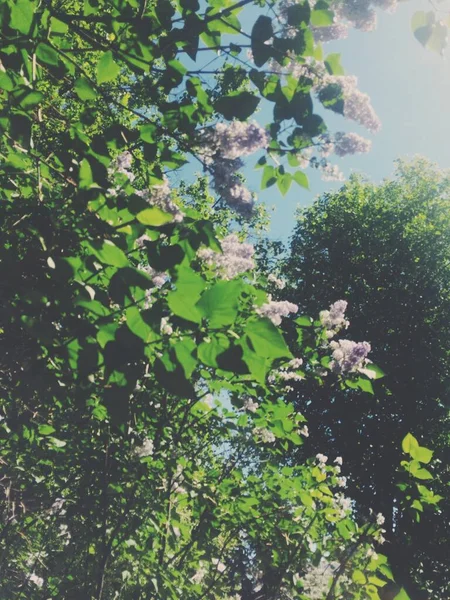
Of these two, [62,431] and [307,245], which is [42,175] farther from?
[307,245]

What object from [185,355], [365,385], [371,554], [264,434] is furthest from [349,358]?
[185,355]

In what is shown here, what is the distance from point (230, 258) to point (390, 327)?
13.2 metres

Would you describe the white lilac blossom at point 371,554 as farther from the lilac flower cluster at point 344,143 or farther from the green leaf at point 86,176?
the green leaf at point 86,176

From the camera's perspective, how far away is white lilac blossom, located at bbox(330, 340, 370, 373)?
387 centimetres

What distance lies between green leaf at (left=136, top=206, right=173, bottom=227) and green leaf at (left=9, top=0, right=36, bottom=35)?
0.97 meters

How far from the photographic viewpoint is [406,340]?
15477mm

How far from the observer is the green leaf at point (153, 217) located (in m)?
1.51

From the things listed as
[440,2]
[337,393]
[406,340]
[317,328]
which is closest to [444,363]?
[406,340]

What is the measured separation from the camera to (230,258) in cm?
368

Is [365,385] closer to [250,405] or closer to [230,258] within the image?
[250,405]

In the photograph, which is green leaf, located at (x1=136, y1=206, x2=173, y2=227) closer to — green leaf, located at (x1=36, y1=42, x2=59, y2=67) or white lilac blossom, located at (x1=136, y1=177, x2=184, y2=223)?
white lilac blossom, located at (x1=136, y1=177, x2=184, y2=223)

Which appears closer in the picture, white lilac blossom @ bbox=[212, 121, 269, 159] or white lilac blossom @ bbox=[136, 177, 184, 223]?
white lilac blossom @ bbox=[136, 177, 184, 223]

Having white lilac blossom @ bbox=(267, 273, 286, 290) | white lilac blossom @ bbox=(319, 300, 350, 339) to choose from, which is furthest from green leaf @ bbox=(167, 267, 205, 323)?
white lilac blossom @ bbox=(267, 273, 286, 290)

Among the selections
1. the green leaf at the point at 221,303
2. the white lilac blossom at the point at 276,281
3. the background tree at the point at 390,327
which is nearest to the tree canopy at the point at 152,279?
the green leaf at the point at 221,303
